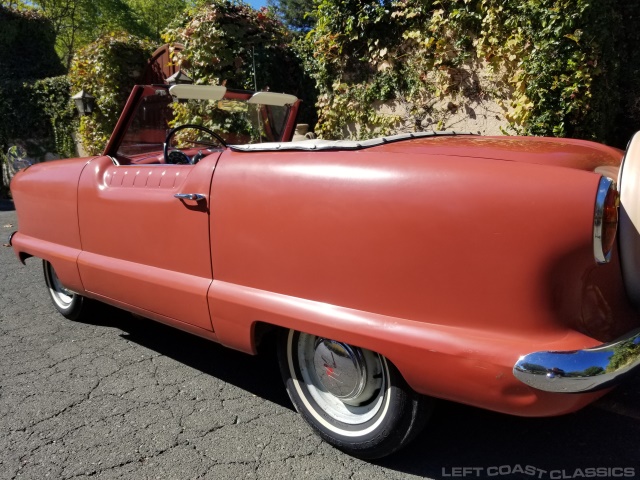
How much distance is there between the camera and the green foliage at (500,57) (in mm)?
4719

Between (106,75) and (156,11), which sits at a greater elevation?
(156,11)

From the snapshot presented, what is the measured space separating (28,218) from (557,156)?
347cm

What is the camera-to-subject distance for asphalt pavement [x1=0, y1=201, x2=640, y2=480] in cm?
217

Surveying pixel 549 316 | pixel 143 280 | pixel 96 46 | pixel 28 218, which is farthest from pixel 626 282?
pixel 96 46

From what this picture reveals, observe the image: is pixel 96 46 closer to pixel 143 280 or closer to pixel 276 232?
pixel 143 280

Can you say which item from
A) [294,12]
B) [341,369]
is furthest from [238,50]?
[294,12]

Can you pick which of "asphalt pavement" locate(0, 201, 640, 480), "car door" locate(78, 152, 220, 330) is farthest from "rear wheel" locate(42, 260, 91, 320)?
"car door" locate(78, 152, 220, 330)

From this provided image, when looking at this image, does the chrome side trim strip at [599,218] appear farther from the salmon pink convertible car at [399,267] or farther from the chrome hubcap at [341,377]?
the chrome hubcap at [341,377]

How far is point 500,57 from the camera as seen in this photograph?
5.55 meters

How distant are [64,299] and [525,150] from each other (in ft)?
11.4

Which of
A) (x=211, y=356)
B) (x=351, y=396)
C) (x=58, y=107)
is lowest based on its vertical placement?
(x=211, y=356)

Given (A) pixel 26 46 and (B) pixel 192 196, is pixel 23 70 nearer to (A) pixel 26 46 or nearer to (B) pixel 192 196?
(A) pixel 26 46

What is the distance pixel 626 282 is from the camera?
1.85m

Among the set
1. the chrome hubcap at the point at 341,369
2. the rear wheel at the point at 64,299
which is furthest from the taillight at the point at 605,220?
Answer: the rear wheel at the point at 64,299
